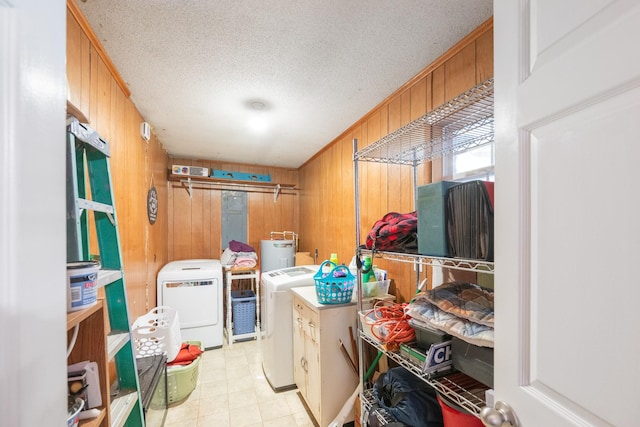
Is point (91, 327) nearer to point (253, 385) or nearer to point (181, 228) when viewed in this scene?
point (253, 385)

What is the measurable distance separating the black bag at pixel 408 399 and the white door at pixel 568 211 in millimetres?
693

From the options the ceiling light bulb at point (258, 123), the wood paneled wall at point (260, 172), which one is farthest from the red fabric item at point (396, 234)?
the ceiling light bulb at point (258, 123)

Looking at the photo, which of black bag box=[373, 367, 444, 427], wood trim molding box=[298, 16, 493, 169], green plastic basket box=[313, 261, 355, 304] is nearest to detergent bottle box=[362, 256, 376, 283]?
green plastic basket box=[313, 261, 355, 304]

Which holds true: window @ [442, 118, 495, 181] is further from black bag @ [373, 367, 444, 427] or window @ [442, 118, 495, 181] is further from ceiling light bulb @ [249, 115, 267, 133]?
ceiling light bulb @ [249, 115, 267, 133]

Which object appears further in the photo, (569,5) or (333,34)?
(333,34)

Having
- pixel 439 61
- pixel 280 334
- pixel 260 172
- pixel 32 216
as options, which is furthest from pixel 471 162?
pixel 260 172

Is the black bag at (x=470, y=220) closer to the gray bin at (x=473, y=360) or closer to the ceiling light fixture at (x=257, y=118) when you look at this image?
the gray bin at (x=473, y=360)

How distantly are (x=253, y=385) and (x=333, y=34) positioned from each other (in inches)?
104

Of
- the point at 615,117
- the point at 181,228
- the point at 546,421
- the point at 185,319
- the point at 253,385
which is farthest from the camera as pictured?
the point at 181,228

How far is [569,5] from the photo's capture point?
20.4 inches

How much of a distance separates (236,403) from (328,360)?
3.08 feet

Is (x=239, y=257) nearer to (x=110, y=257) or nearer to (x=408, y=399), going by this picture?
(x=110, y=257)

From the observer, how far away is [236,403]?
6.83ft

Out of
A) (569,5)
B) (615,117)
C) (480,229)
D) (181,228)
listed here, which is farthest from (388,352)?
(181,228)
